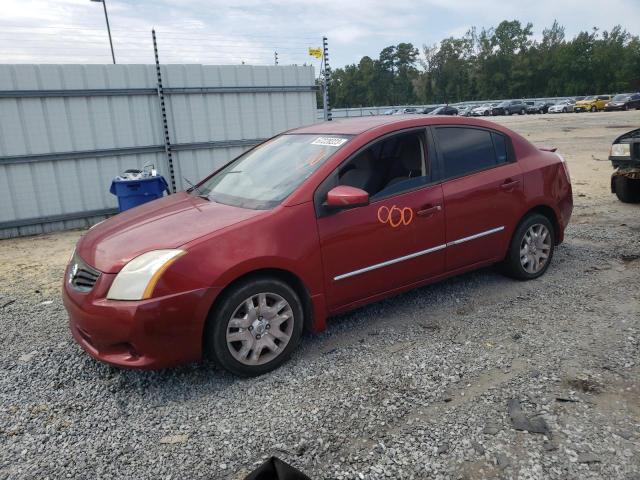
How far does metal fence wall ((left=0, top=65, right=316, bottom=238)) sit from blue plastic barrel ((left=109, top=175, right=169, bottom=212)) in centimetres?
114

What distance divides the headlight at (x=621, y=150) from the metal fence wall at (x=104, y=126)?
18.9 ft

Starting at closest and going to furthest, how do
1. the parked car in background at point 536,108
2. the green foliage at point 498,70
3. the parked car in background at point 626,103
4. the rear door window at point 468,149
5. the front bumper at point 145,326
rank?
the front bumper at point 145,326 < the rear door window at point 468,149 < the parked car in background at point 626,103 < the parked car in background at point 536,108 < the green foliage at point 498,70

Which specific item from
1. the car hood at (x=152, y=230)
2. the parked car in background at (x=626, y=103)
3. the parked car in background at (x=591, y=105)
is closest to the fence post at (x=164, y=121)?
the car hood at (x=152, y=230)

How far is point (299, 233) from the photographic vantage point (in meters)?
3.53

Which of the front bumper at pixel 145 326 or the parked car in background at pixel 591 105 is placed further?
Result: the parked car in background at pixel 591 105

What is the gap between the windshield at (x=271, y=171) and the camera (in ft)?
12.5

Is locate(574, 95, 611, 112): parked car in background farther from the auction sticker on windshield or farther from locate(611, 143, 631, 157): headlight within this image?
the auction sticker on windshield

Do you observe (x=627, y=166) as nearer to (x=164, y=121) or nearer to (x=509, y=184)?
(x=509, y=184)

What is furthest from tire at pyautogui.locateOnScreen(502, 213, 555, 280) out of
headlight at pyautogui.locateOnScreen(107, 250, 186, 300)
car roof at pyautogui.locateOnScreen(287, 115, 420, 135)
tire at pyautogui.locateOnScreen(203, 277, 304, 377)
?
headlight at pyautogui.locateOnScreen(107, 250, 186, 300)

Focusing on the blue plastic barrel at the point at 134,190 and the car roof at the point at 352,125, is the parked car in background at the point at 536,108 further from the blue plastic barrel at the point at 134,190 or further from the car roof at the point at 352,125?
the car roof at the point at 352,125

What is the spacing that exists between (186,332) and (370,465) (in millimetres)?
1352

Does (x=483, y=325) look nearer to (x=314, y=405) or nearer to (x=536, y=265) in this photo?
(x=536, y=265)

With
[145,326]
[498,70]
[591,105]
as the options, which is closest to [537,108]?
[591,105]

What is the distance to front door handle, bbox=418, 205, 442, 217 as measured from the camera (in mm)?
4076
